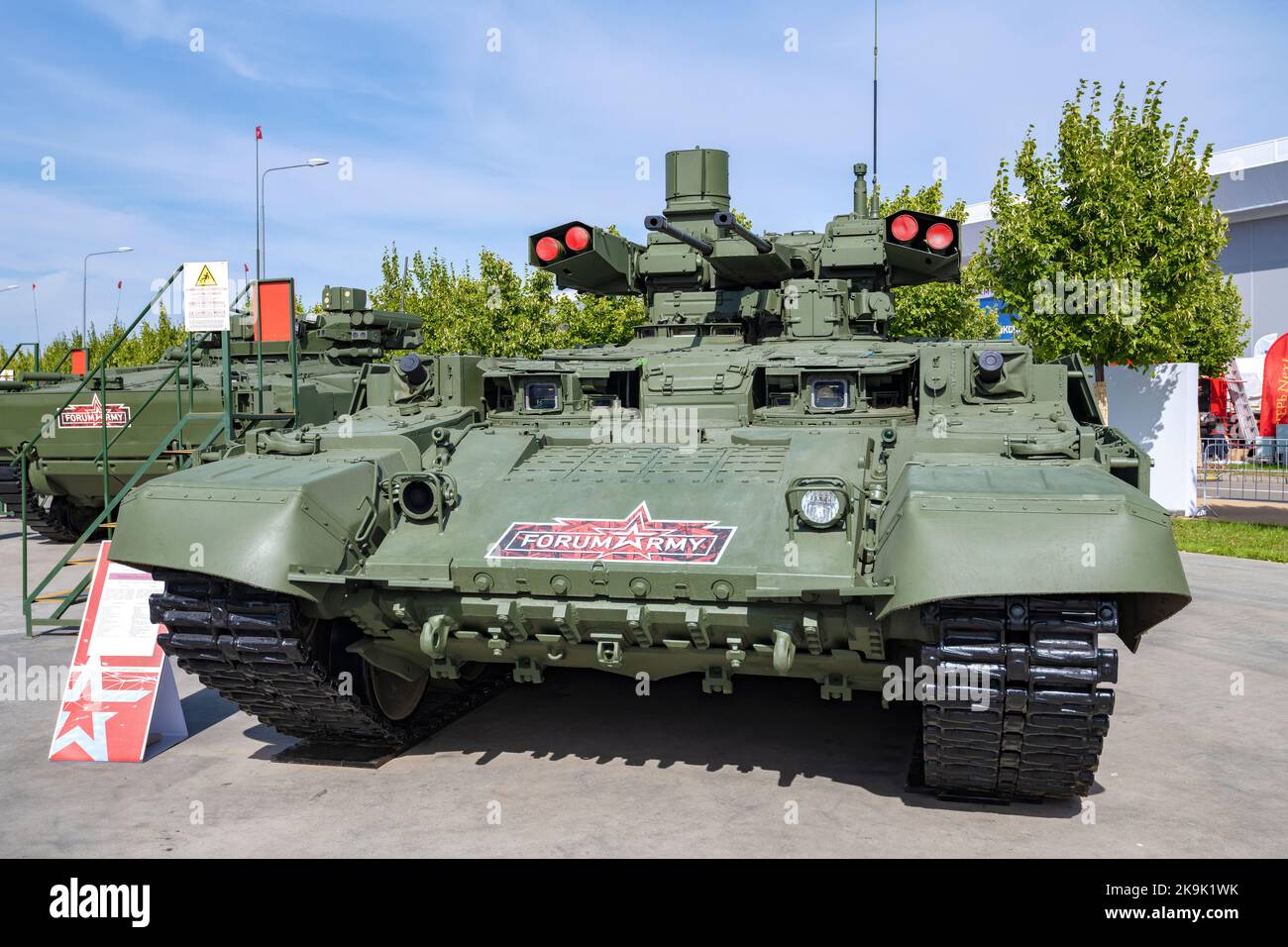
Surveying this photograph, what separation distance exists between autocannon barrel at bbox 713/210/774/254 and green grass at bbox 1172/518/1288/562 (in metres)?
10.5

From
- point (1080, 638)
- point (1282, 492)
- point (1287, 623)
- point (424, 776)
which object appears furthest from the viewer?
point (1282, 492)

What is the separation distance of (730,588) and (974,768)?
171cm

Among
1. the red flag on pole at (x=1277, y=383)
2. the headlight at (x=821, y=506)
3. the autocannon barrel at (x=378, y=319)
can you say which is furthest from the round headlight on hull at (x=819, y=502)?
the autocannon barrel at (x=378, y=319)

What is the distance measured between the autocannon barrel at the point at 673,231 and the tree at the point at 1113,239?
10.7 metres

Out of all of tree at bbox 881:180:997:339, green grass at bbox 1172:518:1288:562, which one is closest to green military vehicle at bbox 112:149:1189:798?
green grass at bbox 1172:518:1288:562

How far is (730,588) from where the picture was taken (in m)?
6.40

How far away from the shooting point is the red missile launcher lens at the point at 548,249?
11406 mm

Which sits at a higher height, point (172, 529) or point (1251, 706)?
point (172, 529)

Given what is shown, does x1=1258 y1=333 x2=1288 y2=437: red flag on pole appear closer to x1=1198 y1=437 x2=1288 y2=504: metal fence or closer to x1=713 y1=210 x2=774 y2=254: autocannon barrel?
x1=1198 y1=437 x2=1288 y2=504: metal fence

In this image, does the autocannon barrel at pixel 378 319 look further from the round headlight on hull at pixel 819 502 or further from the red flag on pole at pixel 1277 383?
the round headlight on hull at pixel 819 502

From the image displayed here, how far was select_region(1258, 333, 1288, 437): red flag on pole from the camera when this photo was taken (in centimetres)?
2003

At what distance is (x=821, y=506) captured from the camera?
6.66 m

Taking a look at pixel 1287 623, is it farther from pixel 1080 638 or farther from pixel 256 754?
pixel 256 754
